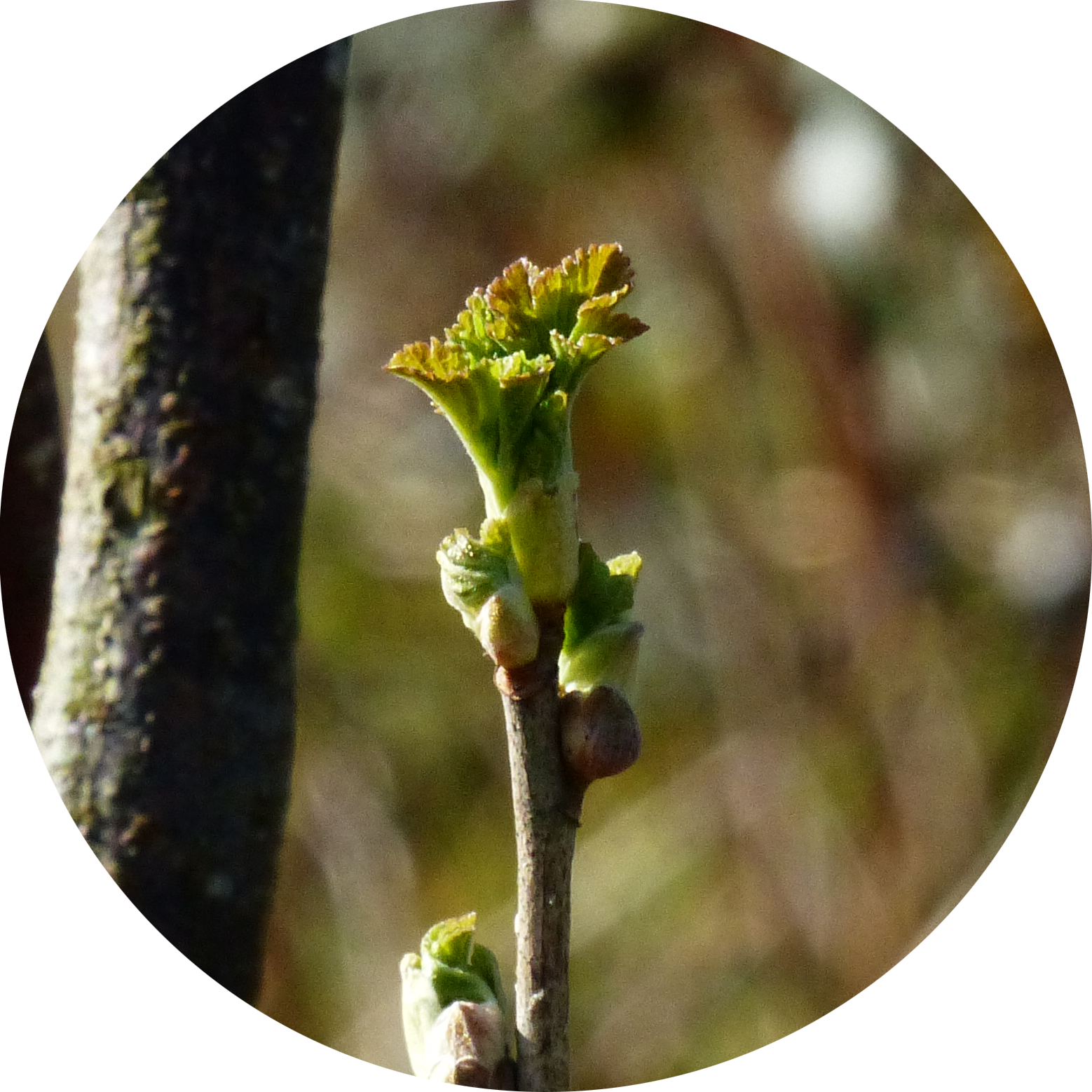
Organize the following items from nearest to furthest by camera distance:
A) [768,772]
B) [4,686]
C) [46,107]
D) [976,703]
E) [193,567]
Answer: [193,567]
[4,686]
[768,772]
[976,703]
[46,107]

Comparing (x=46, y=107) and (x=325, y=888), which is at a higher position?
(x=46, y=107)

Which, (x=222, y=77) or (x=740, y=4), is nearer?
(x=222, y=77)

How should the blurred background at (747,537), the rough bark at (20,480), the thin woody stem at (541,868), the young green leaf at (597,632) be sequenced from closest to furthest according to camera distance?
the thin woody stem at (541,868), the young green leaf at (597,632), the rough bark at (20,480), the blurred background at (747,537)

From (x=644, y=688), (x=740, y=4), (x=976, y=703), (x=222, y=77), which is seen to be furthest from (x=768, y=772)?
(x=222, y=77)

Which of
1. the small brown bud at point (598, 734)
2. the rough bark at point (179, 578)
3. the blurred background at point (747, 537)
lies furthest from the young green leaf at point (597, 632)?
the blurred background at point (747, 537)

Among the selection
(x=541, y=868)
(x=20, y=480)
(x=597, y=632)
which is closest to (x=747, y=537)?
(x=20, y=480)

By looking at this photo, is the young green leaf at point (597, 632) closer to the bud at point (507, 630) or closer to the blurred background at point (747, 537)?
the bud at point (507, 630)

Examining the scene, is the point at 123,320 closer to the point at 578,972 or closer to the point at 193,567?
the point at 193,567
